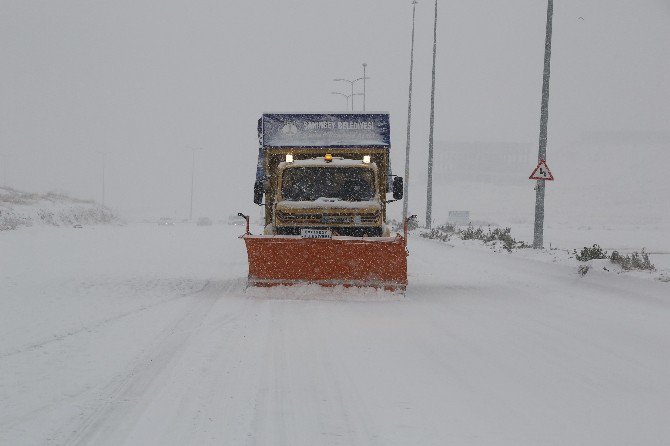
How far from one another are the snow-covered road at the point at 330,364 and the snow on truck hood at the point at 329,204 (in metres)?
1.70

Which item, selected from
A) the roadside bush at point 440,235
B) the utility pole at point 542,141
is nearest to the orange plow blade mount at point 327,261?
the utility pole at point 542,141

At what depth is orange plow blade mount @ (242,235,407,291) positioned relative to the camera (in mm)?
11375

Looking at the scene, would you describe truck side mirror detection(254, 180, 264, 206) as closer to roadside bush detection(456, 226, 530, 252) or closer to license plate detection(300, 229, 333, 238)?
license plate detection(300, 229, 333, 238)

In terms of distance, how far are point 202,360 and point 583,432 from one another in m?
3.38

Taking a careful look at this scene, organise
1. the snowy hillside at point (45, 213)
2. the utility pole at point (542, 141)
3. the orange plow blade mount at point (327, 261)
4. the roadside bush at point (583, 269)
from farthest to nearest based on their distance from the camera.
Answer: the snowy hillside at point (45, 213) < the utility pole at point (542, 141) < the roadside bush at point (583, 269) < the orange plow blade mount at point (327, 261)

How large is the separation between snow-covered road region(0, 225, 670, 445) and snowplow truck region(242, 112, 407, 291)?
0.39 metres

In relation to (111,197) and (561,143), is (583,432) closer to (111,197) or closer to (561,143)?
(111,197)

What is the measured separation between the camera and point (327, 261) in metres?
11.5

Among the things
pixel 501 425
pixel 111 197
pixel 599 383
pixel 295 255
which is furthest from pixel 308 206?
pixel 111 197

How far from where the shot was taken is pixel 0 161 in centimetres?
18825

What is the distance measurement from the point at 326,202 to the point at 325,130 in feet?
7.77

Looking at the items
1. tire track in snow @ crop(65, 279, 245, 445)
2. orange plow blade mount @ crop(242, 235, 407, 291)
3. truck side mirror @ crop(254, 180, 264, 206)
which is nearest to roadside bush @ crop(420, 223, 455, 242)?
truck side mirror @ crop(254, 180, 264, 206)

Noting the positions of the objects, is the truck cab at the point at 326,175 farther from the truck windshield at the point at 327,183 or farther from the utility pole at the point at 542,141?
the utility pole at the point at 542,141

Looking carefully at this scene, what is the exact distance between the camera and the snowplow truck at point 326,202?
37.5 feet
